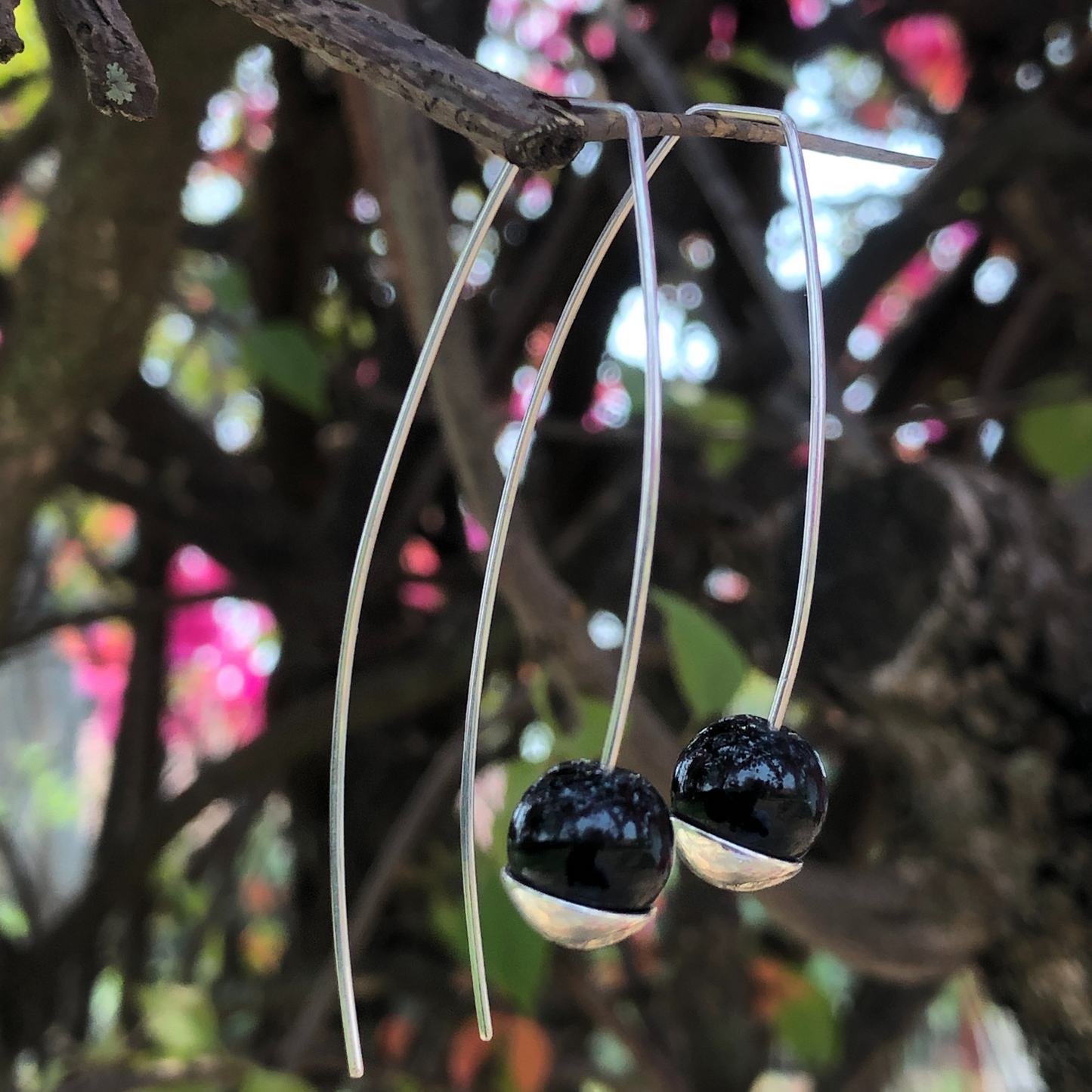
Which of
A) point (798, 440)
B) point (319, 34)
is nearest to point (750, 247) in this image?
point (798, 440)

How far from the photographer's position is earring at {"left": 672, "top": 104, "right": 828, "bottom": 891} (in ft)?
0.70

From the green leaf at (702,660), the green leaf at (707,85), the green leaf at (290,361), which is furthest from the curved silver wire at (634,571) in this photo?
the green leaf at (707,85)

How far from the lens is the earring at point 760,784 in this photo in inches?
8.4

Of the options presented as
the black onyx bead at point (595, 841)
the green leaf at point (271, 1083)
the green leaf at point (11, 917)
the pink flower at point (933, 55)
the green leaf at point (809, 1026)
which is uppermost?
the pink flower at point (933, 55)

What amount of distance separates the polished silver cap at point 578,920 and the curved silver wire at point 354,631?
0.12ft

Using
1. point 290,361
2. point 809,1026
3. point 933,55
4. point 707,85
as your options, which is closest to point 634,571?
point 290,361

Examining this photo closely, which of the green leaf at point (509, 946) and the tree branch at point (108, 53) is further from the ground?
the tree branch at point (108, 53)

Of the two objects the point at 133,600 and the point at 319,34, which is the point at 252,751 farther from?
the point at 319,34

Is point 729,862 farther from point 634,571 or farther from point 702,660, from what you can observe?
point 702,660

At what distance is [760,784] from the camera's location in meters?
0.22

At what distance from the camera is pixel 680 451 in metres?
0.89

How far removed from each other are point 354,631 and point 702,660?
0.94 ft

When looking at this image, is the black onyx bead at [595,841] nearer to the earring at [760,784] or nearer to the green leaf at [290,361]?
the earring at [760,784]

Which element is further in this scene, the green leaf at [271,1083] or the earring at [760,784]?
the green leaf at [271,1083]
